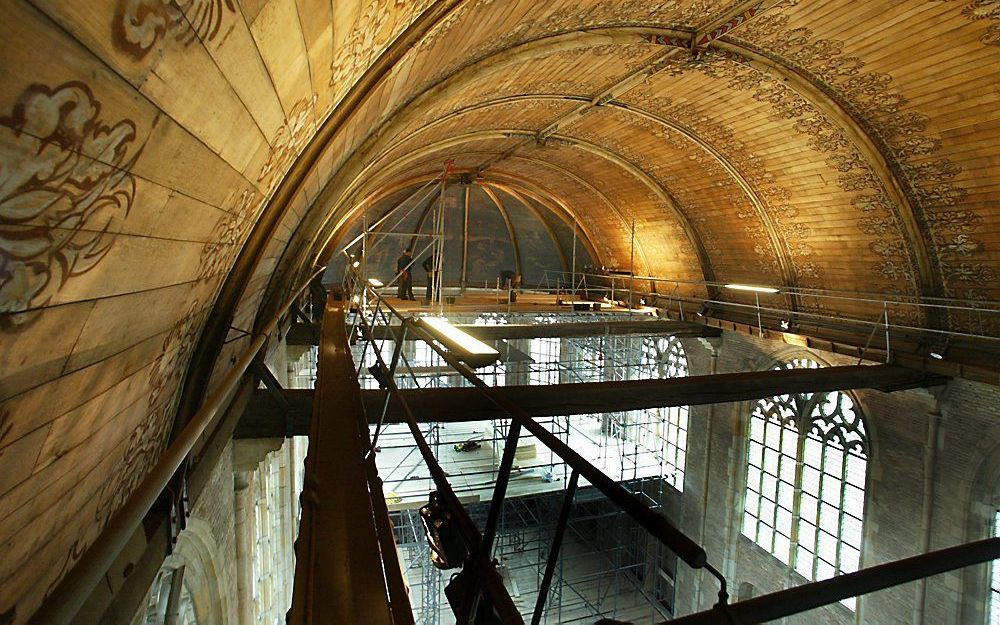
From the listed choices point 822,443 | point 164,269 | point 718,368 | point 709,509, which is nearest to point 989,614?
point 822,443

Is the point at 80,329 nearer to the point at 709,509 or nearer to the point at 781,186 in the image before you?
the point at 781,186

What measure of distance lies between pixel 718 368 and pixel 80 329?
12917 mm

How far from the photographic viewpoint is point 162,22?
965 mm

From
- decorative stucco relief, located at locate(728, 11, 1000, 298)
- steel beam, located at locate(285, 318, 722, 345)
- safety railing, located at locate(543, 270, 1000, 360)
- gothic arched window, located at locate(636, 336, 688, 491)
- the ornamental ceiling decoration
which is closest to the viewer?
decorative stucco relief, located at locate(728, 11, 1000, 298)

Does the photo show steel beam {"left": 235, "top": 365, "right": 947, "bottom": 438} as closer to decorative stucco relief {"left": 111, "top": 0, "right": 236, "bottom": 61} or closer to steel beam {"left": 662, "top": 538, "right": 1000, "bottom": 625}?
steel beam {"left": 662, "top": 538, "right": 1000, "bottom": 625}

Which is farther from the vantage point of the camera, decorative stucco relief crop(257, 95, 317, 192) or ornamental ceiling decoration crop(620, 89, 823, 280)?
ornamental ceiling decoration crop(620, 89, 823, 280)

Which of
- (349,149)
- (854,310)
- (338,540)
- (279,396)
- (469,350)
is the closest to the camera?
(338,540)

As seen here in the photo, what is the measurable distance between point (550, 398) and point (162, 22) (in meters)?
3.72

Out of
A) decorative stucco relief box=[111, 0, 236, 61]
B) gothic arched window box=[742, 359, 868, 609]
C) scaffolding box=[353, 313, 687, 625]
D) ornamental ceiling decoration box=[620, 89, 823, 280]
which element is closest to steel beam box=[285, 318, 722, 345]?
scaffolding box=[353, 313, 687, 625]

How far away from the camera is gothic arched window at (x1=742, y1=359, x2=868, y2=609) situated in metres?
9.41

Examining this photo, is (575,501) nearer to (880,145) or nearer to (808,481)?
(808,481)

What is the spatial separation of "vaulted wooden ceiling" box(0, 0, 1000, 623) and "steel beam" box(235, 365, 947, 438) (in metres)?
0.66

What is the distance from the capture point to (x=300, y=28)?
155 cm

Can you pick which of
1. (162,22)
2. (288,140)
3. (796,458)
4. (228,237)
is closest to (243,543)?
(228,237)
